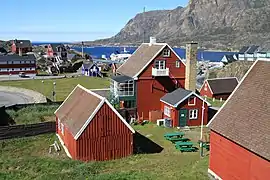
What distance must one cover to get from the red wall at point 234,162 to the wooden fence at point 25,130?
58.2 feet

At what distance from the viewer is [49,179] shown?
1911 cm

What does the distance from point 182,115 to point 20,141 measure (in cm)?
1675

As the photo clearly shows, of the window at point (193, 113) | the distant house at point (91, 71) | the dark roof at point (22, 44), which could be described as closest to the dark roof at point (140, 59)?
the window at point (193, 113)

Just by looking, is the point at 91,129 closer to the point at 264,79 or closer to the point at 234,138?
the point at 234,138

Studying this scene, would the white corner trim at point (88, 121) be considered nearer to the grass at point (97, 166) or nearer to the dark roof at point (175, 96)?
the grass at point (97, 166)

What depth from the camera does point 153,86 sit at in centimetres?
3906

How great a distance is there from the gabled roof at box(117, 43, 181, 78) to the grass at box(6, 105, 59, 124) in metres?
10.1

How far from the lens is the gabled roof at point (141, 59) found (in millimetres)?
Result: 38438

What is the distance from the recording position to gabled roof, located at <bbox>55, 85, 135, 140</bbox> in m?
24.7

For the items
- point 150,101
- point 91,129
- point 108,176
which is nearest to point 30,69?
point 150,101


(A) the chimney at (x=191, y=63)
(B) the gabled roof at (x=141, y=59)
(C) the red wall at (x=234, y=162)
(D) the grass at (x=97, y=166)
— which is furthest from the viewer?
→ (A) the chimney at (x=191, y=63)

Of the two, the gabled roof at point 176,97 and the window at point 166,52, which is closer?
the gabled roof at point 176,97

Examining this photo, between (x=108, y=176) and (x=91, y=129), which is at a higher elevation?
(x=91, y=129)

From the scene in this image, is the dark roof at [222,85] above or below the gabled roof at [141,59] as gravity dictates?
below
